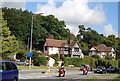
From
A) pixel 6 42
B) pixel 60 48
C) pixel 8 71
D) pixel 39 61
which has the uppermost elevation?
pixel 60 48

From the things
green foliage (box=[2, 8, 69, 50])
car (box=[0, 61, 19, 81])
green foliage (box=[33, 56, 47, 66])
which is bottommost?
car (box=[0, 61, 19, 81])

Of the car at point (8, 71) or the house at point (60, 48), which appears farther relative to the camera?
the house at point (60, 48)

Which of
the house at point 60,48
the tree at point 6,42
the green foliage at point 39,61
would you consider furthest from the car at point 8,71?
the house at point 60,48

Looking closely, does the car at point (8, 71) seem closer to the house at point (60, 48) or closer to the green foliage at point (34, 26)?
the green foliage at point (34, 26)

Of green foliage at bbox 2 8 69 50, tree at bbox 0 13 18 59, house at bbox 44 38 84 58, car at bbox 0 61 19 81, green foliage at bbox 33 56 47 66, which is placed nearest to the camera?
car at bbox 0 61 19 81

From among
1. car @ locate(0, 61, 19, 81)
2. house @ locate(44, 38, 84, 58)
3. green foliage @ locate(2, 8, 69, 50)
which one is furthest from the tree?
house @ locate(44, 38, 84, 58)

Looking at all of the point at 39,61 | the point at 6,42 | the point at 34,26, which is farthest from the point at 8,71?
the point at 34,26

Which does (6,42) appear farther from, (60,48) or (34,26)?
(34,26)

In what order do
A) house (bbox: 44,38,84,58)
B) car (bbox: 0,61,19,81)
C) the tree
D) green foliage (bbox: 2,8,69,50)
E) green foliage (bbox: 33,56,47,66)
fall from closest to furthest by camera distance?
car (bbox: 0,61,19,81) < the tree < green foliage (bbox: 33,56,47,66) < green foliage (bbox: 2,8,69,50) < house (bbox: 44,38,84,58)

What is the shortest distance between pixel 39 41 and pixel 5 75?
269 ft

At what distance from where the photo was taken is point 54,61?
2788 inches

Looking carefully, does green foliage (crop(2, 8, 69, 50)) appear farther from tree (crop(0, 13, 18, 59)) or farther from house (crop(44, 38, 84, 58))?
tree (crop(0, 13, 18, 59))

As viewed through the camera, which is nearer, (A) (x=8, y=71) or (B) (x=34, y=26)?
(A) (x=8, y=71)

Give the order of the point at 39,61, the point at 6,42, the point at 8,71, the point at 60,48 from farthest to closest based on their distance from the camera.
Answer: the point at 60,48, the point at 39,61, the point at 6,42, the point at 8,71
